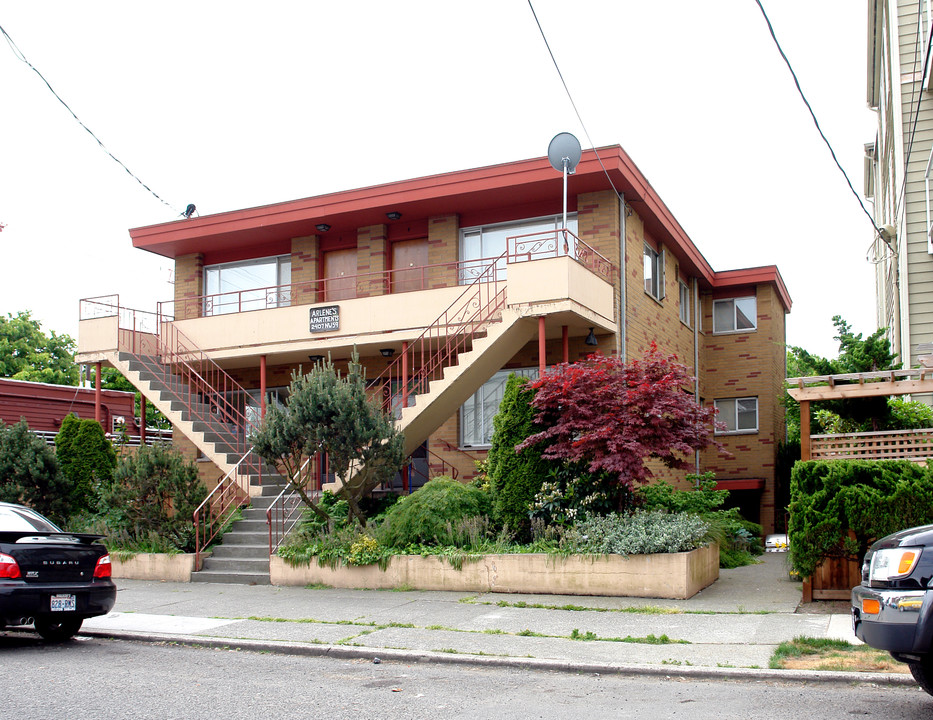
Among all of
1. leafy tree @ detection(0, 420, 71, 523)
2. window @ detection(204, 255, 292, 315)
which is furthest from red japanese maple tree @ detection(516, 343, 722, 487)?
window @ detection(204, 255, 292, 315)

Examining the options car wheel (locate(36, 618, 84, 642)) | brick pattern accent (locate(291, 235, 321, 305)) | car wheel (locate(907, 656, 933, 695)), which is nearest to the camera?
car wheel (locate(907, 656, 933, 695))

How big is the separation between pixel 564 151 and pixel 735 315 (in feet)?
32.4

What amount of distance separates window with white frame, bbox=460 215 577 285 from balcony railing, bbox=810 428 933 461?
729cm

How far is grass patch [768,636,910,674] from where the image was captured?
7242 millimetres

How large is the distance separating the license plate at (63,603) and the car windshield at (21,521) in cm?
91

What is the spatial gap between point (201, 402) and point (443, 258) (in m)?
5.74

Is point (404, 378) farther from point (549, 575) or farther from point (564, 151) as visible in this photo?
point (549, 575)

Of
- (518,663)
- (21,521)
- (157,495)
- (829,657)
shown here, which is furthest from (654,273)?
(21,521)

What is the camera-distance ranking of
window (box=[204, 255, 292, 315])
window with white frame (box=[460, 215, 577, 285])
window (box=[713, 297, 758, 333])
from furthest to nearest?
window (box=[713, 297, 758, 333]), window (box=[204, 255, 292, 315]), window with white frame (box=[460, 215, 577, 285])

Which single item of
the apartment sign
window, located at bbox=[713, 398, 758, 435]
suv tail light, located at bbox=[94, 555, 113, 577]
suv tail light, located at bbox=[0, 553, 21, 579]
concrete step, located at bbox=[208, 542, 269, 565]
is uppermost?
the apartment sign

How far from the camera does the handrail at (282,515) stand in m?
14.3

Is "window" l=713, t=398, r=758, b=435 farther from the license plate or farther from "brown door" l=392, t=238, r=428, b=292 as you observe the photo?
the license plate

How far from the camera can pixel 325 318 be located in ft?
58.2

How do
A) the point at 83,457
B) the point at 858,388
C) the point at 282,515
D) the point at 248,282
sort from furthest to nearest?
the point at 248,282
the point at 83,457
the point at 282,515
the point at 858,388
